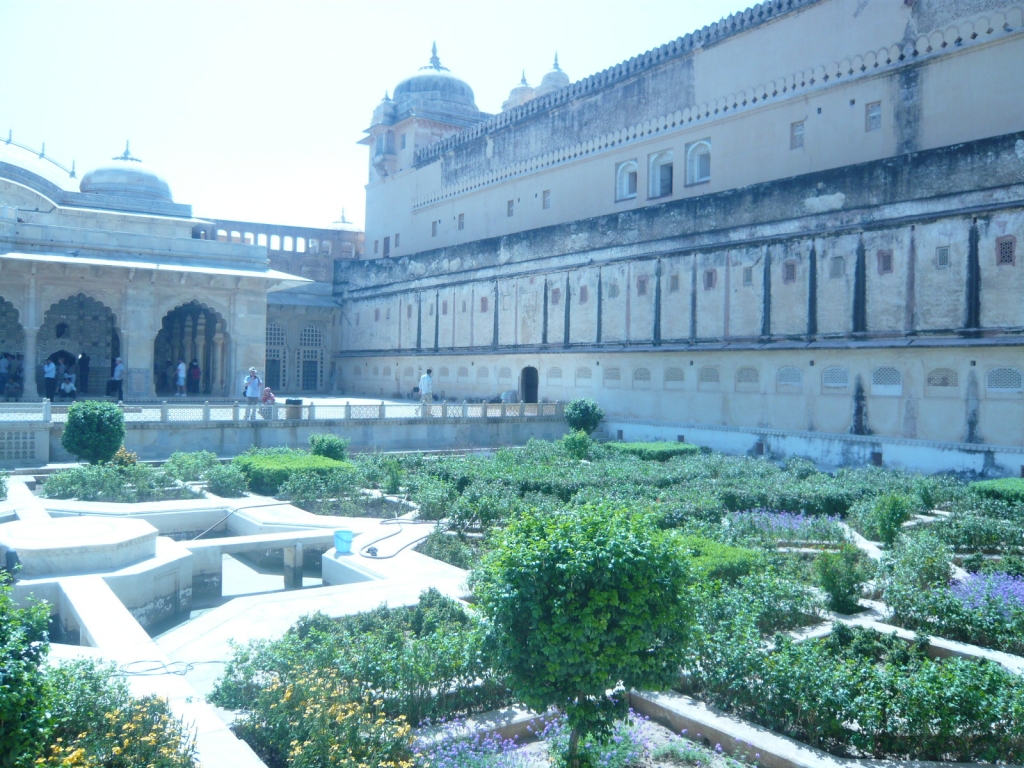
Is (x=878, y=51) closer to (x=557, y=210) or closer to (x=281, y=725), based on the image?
(x=557, y=210)

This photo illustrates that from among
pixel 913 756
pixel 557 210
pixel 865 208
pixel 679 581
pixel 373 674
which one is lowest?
pixel 913 756

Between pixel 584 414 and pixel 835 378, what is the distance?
23.2 feet

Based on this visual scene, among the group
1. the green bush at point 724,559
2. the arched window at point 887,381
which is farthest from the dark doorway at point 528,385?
the green bush at point 724,559

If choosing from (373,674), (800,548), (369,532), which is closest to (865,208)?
(800,548)

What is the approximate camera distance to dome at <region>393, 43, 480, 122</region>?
41.9 m

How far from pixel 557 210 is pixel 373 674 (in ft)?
91.4

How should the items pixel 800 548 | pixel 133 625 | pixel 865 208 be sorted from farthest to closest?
pixel 865 208
pixel 800 548
pixel 133 625

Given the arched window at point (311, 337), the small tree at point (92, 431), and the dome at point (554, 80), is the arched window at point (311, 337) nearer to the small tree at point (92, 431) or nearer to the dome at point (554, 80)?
the dome at point (554, 80)

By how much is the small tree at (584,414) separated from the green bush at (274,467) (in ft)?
30.7

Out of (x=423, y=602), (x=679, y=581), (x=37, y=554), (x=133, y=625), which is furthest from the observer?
(x=37, y=554)

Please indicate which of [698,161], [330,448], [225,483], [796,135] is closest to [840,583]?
[225,483]

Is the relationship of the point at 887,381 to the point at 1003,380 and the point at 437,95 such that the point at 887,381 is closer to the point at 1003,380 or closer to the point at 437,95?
the point at 1003,380

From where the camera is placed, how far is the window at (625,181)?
29.1 meters

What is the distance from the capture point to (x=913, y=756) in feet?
17.3
